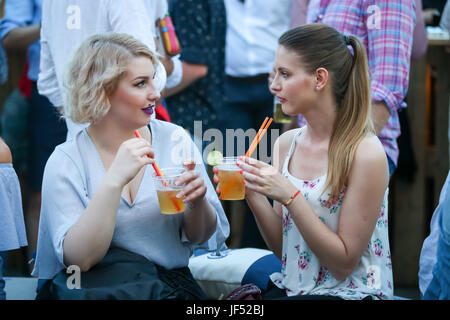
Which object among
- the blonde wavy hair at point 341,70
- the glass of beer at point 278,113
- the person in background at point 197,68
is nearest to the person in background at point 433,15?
the person in background at point 197,68

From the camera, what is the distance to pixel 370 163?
77.4 inches

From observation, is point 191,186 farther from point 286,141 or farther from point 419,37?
point 419,37

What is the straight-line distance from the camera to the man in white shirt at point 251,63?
11.7 feet

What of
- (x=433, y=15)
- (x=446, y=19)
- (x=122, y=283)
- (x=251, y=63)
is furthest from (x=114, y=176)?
(x=433, y=15)

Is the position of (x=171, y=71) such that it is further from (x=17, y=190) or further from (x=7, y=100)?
(x=7, y=100)

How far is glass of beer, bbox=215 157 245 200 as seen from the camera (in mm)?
1951

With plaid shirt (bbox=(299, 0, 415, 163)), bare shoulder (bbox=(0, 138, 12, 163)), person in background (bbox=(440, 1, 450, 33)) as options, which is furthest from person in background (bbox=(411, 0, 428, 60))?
bare shoulder (bbox=(0, 138, 12, 163))

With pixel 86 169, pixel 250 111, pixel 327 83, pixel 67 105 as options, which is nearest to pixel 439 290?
pixel 327 83

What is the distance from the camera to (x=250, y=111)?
11.8 ft

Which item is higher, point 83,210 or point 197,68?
point 197,68

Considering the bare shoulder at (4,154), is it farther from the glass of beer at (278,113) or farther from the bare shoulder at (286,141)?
the glass of beer at (278,113)

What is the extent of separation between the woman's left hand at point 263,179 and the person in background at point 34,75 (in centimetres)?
181

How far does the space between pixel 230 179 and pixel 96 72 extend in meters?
0.60

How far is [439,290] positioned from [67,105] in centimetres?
140
